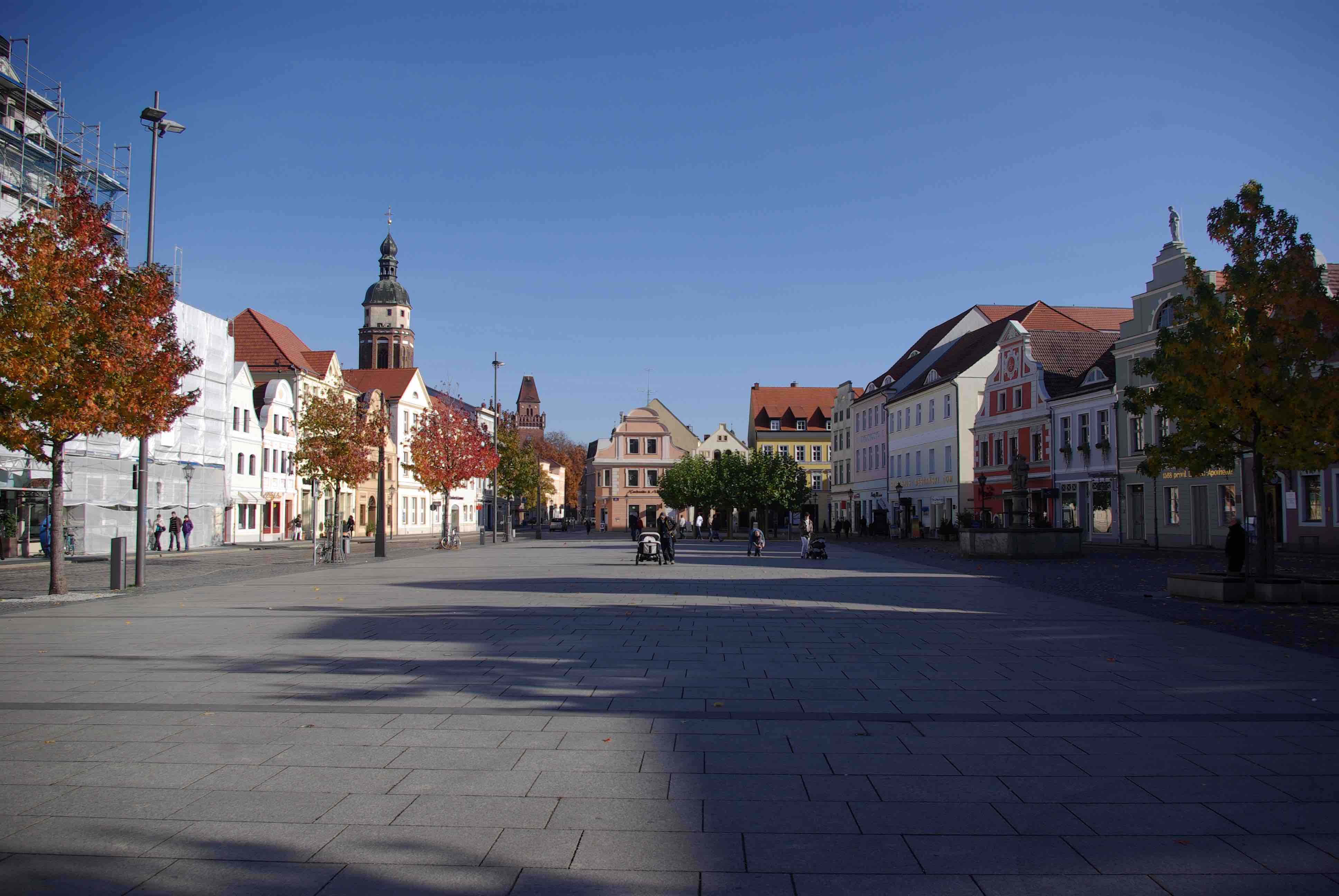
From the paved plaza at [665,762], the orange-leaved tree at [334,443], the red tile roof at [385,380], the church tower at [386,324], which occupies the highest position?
the church tower at [386,324]

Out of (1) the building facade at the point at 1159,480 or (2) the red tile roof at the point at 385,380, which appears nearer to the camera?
(1) the building facade at the point at 1159,480

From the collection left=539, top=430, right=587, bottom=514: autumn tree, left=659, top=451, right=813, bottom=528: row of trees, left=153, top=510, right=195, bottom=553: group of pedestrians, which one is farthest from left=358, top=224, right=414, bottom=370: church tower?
left=153, top=510, right=195, bottom=553: group of pedestrians

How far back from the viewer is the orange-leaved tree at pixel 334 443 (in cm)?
3475

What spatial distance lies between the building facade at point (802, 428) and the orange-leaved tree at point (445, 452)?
4932 centimetres

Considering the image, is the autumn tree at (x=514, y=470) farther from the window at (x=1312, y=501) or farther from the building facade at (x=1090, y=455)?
the window at (x=1312, y=501)

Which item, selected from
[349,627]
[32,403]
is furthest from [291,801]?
[32,403]

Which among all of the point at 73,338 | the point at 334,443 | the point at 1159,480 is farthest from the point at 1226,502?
the point at 73,338

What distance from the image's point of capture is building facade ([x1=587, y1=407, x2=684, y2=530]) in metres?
90.6

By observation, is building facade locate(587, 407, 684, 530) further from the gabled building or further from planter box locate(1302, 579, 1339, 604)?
planter box locate(1302, 579, 1339, 604)

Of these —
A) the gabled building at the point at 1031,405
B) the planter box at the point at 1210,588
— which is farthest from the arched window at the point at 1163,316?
the planter box at the point at 1210,588

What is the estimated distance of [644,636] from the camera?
12539mm

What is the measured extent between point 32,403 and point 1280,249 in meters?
22.3

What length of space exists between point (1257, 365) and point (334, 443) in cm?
2832

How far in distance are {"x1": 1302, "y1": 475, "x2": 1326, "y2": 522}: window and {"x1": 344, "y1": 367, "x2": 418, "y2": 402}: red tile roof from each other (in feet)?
218
